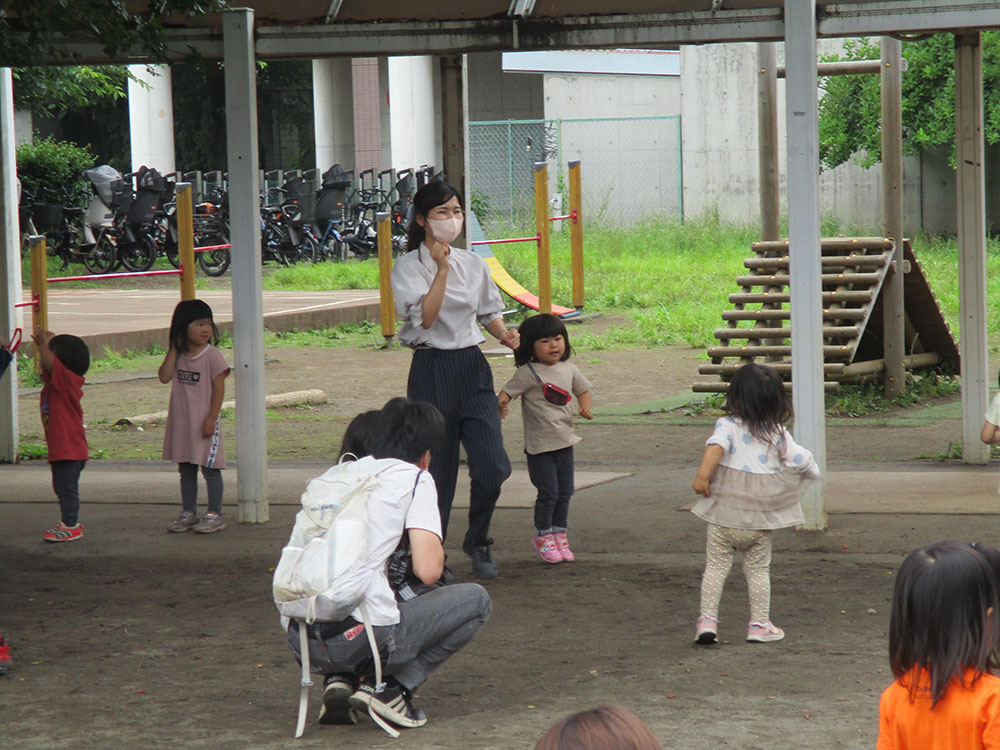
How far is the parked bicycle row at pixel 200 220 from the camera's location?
22.5 meters

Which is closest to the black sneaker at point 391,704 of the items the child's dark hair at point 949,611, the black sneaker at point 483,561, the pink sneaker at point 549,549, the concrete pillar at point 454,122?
the black sneaker at point 483,561

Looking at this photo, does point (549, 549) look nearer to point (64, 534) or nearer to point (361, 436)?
point (361, 436)

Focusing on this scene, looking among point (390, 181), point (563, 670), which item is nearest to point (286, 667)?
point (563, 670)

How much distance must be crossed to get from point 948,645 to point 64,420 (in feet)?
16.7

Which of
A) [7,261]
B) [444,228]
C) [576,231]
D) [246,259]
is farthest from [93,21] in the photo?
[576,231]

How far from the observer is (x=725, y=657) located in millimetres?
4824

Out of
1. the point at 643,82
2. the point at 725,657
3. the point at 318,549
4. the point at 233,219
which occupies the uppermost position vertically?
the point at 643,82

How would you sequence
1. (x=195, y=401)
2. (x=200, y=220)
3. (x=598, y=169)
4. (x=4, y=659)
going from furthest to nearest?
(x=598, y=169) → (x=200, y=220) → (x=195, y=401) → (x=4, y=659)

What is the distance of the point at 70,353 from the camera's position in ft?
22.1

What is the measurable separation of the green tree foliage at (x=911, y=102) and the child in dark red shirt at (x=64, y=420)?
1813 centimetres

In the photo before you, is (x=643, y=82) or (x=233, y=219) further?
(x=643, y=82)

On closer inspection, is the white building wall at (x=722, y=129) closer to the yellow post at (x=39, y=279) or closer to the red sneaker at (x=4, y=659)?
the yellow post at (x=39, y=279)

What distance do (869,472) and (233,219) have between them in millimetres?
4103

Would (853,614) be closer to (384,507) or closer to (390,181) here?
(384,507)
